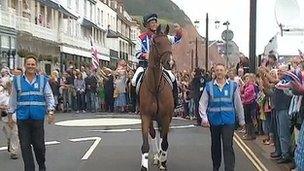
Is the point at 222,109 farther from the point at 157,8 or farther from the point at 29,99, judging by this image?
the point at 157,8

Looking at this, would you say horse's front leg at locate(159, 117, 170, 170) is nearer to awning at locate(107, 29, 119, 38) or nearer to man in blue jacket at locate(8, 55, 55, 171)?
man in blue jacket at locate(8, 55, 55, 171)

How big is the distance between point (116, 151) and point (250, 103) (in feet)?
14.5

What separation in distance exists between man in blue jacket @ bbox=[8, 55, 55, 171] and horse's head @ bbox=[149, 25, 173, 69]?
2081 mm

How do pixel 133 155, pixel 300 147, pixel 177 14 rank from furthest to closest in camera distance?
1. pixel 177 14
2. pixel 133 155
3. pixel 300 147

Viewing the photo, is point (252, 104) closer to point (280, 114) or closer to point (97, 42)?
point (280, 114)

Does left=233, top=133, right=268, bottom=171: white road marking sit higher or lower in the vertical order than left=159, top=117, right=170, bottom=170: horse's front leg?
lower

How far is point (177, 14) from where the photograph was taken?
14275cm

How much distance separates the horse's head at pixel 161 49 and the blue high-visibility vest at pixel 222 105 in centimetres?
113

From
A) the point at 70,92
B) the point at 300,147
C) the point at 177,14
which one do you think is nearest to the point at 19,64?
the point at 70,92

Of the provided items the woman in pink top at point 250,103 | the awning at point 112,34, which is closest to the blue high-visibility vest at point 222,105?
the woman in pink top at point 250,103

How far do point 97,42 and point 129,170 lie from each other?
7241 cm

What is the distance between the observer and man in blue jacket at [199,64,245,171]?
10.2 m

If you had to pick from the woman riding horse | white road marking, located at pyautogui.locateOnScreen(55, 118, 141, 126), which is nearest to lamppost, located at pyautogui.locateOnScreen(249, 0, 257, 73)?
the woman riding horse

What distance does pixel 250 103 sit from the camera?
1681cm
